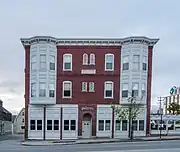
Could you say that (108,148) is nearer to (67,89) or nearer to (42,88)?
(67,89)

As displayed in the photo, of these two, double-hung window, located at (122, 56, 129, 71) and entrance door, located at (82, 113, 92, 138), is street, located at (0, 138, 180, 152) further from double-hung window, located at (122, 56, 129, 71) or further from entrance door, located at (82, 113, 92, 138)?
double-hung window, located at (122, 56, 129, 71)

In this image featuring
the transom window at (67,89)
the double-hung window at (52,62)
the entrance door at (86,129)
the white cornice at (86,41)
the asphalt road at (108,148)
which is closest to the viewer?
the asphalt road at (108,148)

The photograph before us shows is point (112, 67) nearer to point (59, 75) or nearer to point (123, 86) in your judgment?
point (123, 86)

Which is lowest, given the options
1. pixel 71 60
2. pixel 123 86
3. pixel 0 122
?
pixel 0 122

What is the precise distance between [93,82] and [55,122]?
20.2 ft

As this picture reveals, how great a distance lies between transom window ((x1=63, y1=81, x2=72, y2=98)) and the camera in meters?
36.2

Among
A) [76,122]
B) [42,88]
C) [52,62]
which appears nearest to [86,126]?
[76,122]

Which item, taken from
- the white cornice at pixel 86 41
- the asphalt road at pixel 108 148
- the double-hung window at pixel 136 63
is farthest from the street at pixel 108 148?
the white cornice at pixel 86 41

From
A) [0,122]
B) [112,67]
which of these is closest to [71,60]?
[112,67]

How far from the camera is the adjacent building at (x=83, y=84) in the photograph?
35531mm

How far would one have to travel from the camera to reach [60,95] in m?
36.2

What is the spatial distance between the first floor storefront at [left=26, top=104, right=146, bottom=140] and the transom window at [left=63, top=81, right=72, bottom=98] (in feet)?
3.75

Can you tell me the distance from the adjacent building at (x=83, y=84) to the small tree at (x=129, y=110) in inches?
21.7

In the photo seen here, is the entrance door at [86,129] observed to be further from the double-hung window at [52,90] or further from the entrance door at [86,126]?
the double-hung window at [52,90]
